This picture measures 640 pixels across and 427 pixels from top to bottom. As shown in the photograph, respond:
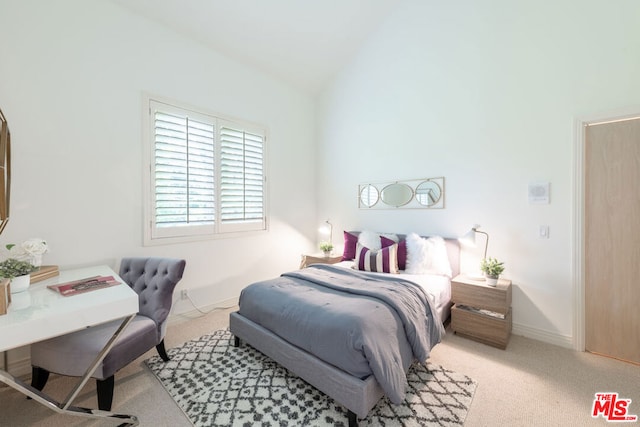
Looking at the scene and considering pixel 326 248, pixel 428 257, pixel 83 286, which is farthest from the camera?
pixel 326 248

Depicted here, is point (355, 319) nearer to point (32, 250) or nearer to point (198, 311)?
point (32, 250)

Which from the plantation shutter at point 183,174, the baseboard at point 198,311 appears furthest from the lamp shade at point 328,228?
the plantation shutter at point 183,174

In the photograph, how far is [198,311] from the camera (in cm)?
325

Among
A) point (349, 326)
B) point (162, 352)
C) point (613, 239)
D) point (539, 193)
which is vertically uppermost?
point (539, 193)

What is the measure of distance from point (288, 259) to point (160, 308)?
89.5 inches

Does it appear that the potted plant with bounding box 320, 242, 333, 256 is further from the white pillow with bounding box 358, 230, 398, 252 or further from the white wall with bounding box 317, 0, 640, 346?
the white wall with bounding box 317, 0, 640, 346

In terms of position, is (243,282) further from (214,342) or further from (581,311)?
(581,311)

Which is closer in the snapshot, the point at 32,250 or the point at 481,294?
the point at 32,250

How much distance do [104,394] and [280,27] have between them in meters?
3.95

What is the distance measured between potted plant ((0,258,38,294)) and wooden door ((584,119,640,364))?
4232mm

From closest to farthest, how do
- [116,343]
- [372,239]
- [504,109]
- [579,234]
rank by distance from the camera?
[116,343], [579,234], [504,109], [372,239]

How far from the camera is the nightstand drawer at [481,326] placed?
2504 millimetres

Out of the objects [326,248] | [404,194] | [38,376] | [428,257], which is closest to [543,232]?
[428,257]

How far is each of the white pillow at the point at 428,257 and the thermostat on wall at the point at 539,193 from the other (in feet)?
3.11
